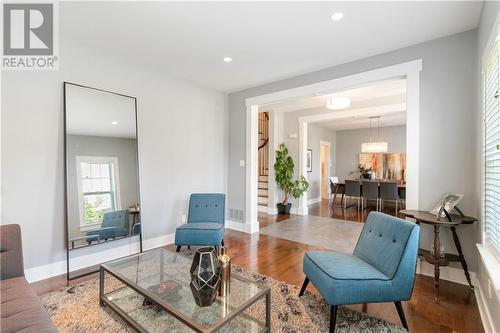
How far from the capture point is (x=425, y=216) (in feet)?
8.08

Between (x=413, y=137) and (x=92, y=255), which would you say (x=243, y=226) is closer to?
(x=92, y=255)

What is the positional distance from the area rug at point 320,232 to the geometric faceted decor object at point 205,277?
8.27 ft

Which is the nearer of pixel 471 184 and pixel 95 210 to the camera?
pixel 471 184

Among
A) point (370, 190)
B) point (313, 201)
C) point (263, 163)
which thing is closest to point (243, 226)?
point (263, 163)

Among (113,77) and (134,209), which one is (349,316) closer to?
(134,209)

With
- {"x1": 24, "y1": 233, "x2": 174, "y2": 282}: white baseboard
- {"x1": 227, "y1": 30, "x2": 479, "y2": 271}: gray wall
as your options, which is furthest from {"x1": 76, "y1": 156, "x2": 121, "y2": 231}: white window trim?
{"x1": 227, "y1": 30, "x2": 479, "y2": 271}: gray wall

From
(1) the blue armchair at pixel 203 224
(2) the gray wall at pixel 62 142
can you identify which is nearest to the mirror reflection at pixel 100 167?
(2) the gray wall at pixel 62 142

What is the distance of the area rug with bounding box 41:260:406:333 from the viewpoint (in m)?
1.79

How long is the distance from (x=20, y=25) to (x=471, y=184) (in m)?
4.84

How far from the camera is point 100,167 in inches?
120

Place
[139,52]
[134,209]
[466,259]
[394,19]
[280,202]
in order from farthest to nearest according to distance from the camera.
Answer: [280,202]
[134,209]
[139,52]
[466,259]
[394,19]

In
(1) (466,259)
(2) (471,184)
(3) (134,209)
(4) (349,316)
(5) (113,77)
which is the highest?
(5) (113,77)

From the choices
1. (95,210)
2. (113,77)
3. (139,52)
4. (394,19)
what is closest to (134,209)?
(95,210)

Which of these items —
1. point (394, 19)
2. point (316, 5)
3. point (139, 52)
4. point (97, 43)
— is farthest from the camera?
point (139, 52)
